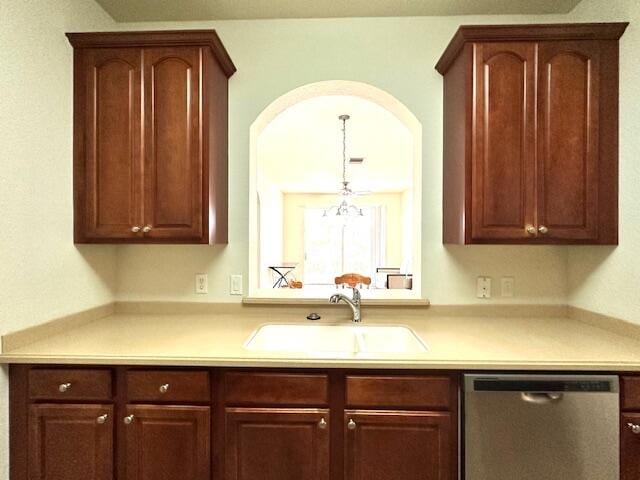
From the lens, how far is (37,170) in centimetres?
151

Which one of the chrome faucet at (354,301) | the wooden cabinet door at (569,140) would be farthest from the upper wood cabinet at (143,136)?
the wooden cabinet door at (569,140)

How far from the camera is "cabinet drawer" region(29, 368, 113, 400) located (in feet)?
4.41

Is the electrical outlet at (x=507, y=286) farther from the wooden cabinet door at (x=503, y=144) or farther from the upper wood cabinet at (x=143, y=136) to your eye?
the upper wood cabinet at (x=143, y=136)

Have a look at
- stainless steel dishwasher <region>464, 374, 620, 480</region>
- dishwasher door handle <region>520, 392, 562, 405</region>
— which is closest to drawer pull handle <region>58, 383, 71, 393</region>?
stainless steel dishwasher <region>464, 374, 620, 480</region>

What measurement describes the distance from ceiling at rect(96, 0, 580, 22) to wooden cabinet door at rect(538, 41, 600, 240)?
458mm

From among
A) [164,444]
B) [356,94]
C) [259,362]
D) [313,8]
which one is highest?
→ [313,8]

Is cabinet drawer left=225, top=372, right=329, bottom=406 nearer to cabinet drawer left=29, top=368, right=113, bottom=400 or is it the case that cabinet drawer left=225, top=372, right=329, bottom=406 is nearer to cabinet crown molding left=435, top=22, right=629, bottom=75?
cabinet drawer left=29, top=368, right=113, bottom=400

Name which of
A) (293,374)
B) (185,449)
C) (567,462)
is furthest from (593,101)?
(185,449)

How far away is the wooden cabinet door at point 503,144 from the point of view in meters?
1.62

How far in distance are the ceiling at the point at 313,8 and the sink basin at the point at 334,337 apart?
5.50 feet

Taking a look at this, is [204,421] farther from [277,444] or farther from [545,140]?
[545,140]

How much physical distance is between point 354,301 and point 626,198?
4.32ft

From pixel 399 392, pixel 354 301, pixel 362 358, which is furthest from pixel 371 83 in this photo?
pixel 399 392

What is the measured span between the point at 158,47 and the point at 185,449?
173 cm
